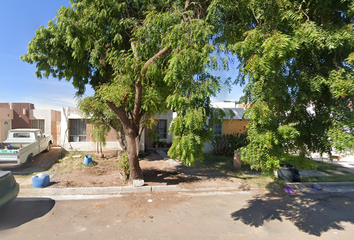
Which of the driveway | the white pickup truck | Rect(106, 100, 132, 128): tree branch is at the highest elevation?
Rect(106, 100, 132, 128): tree branch

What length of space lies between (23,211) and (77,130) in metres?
8.17

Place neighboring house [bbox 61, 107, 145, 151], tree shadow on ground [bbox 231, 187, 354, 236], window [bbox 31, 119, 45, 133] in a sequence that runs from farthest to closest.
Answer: window [bbox 31, 119, 45, 133] < neighboring house [bbox 61, 107, 145, 151] < tree shadow on ground [bbox 231, 187, 354, 236]

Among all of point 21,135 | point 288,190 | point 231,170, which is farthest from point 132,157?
point 21,135

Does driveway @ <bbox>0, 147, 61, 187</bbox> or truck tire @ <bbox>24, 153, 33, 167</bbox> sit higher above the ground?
truck tire @ <bbox>24, 153, 33, 167</bbox>

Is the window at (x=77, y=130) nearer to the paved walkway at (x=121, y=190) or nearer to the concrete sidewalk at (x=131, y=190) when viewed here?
the paved walkway at (x=121, y=190)

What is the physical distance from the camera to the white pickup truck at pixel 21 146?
24.8ft

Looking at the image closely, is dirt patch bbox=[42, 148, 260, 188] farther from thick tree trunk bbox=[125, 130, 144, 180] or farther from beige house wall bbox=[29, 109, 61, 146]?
beige house wall bbox=[29, 109, 61, 146]

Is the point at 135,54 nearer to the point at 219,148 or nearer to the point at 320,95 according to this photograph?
the point at 320,95

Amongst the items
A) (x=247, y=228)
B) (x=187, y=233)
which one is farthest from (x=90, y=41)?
(x=247, y=228)

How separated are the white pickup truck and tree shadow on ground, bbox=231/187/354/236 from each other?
27.9 ft

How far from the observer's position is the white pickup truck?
7.56 meters

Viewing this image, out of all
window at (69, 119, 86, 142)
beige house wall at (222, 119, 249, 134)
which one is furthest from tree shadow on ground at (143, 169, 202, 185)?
window at (69, 119, 86, 142)

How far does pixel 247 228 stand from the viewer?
411cm

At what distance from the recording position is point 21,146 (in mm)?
8625
